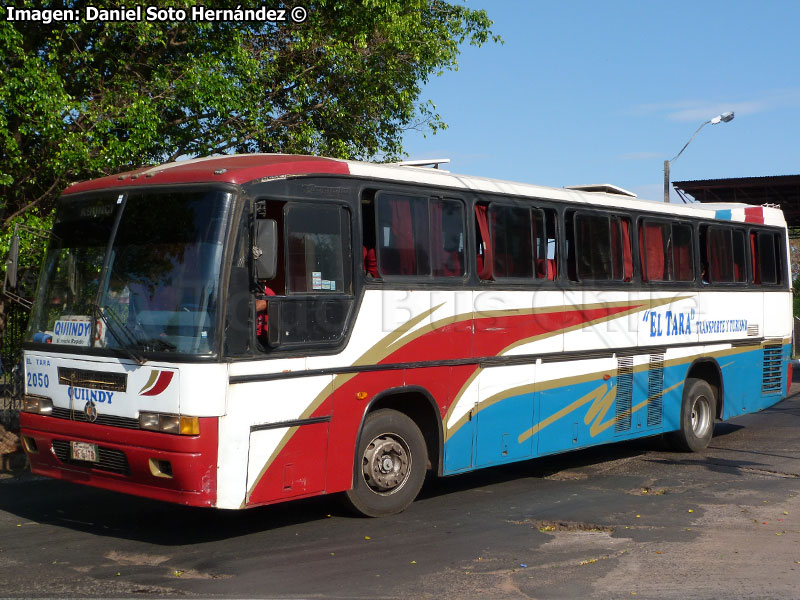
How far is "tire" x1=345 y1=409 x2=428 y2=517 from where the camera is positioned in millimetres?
8859

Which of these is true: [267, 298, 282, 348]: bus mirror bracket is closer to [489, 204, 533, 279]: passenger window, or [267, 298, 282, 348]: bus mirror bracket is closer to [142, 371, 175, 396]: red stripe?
[142, 371, 175, 396]: red stripe

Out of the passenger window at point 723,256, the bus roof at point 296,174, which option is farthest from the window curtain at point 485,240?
the passenger window at point 723,256

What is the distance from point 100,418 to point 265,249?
1917mm

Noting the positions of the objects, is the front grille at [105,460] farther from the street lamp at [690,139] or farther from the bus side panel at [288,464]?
the street lamp at [690,139]

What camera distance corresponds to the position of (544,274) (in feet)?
35.5

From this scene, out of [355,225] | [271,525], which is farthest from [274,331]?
[271,525]

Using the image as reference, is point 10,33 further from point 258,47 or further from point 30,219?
point 258,47

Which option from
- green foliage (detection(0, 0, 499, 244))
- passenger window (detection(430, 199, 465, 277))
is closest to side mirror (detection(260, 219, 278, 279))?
passenger window (detection(430, 199, 465, 277))

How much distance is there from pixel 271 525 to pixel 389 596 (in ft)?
8.23

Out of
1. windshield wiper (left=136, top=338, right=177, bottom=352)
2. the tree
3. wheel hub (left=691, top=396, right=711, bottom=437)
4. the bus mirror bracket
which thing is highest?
the tree

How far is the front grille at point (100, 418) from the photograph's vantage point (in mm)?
7734

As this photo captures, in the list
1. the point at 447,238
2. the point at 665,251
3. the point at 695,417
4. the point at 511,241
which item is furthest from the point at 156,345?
the point at 695,417

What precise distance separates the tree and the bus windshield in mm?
3350

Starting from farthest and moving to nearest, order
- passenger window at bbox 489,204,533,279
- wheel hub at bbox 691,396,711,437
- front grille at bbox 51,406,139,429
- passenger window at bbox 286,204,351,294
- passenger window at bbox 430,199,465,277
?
wheel hub at bbox 691,396,711,437, passenger window at bbox 489,204,533,279, passenger window at bbox 430,199,465,277, passenger window at bbox 286,204,351,294, front grille at bbox 51,406,139,429
